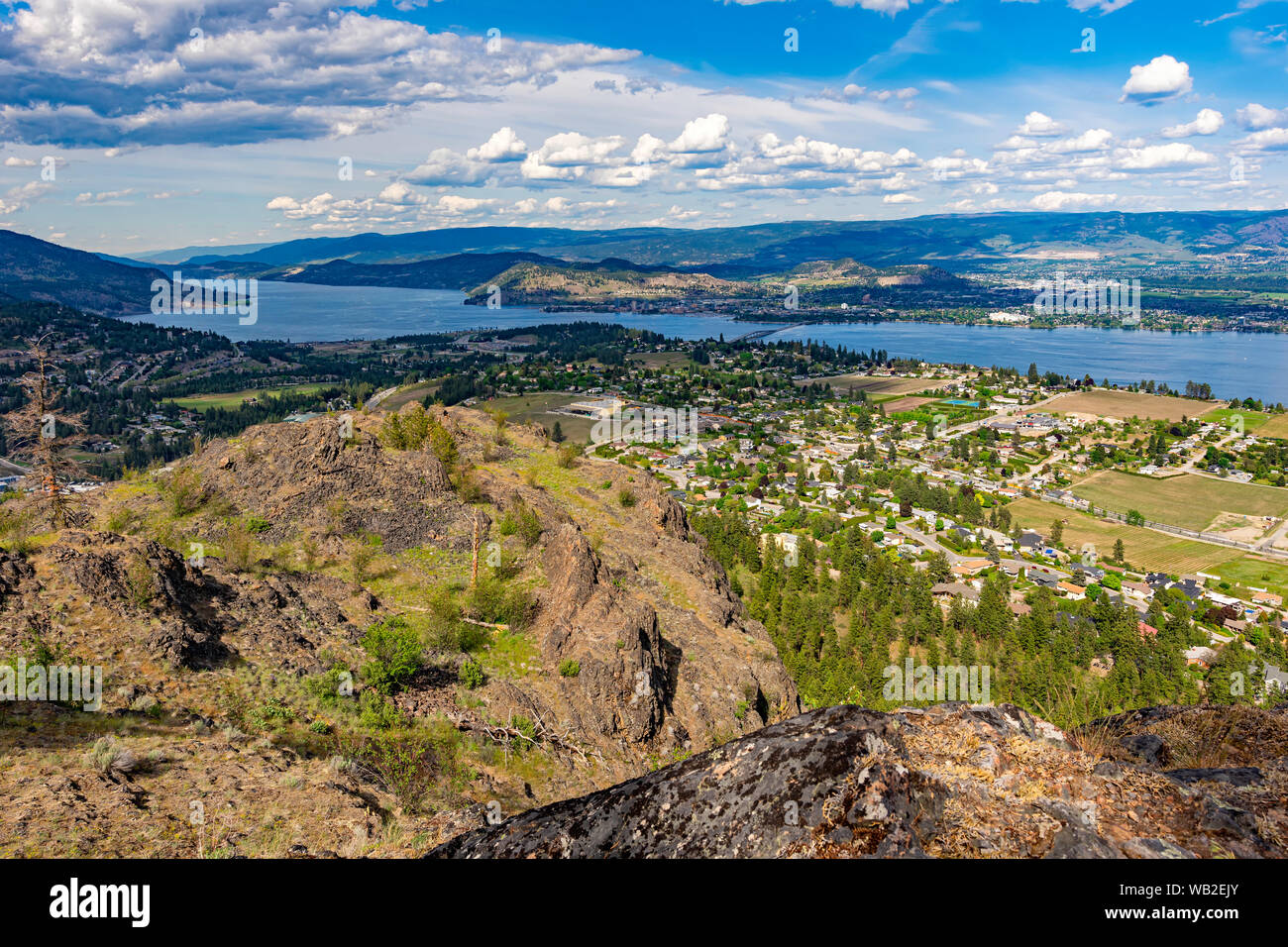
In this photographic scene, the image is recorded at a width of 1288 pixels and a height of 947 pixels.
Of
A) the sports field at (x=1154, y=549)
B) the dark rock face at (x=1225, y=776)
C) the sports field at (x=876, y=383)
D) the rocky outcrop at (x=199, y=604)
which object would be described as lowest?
the sports field at (x=1154, y=549)

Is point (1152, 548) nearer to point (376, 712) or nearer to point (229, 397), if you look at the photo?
point (376, 712)

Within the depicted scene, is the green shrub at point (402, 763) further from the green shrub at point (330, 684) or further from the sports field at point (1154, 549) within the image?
the sports field at point (1154, 549)

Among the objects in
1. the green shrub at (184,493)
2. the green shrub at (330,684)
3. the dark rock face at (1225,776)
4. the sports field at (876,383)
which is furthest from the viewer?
the sports field at (876,383)

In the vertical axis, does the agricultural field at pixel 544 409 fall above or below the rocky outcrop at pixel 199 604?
above

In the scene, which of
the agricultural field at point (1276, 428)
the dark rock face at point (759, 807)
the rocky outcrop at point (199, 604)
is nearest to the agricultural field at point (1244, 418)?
the agricultural field at point (1276, 428)

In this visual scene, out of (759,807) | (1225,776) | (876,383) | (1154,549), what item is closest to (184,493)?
(759,807)
